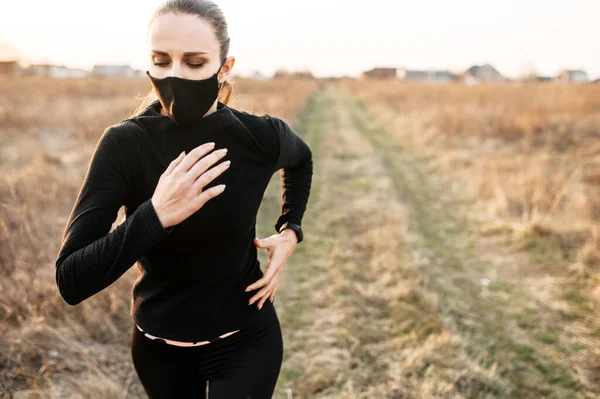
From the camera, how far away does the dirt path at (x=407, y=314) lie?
265cm

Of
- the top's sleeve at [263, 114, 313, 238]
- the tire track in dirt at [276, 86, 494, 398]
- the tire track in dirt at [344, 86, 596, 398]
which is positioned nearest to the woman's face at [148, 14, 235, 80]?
the top's sleeve at [263, 114, 313, 238]

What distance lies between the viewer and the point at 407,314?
130 inches

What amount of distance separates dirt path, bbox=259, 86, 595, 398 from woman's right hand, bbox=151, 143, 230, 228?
74.6 inches

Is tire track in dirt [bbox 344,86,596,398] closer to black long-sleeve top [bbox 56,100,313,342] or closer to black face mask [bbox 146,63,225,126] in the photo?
black long-sleeve top [bbox 56,100,313,342]

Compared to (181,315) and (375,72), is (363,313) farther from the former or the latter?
(375,72)

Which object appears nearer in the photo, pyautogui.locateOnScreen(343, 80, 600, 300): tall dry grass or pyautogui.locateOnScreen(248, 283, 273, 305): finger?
pyautogui.locateOnScreen(248, 283, 273, 305): finger

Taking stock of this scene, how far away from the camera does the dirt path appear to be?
104 inches

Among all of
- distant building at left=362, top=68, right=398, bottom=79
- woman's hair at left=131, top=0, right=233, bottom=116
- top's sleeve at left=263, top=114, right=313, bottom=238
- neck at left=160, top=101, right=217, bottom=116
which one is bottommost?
top's sleeve at left=263, top=114, right=313, bottom=238

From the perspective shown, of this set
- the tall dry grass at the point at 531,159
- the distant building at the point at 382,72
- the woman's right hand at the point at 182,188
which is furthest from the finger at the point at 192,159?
the distant building at the point at 382,72

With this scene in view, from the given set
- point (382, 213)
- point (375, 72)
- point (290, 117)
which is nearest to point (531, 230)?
point (382, 213)

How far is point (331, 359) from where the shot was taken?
2.84 m

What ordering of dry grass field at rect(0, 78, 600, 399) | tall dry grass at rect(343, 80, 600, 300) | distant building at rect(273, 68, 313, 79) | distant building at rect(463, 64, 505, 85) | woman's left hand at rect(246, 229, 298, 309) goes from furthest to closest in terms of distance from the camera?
distant building at rect(273, 68, 313, 79)
distant building at rect(463, 64, 505, 85)
tall dry grass at rect(343, 80, 600, 300)
dry grass field at rect(0, 78, 600, 399)
woman's left hand at rect(246, 229, 298, 309)

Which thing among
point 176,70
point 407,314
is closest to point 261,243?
point 176,70

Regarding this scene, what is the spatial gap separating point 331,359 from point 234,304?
5.58ft
